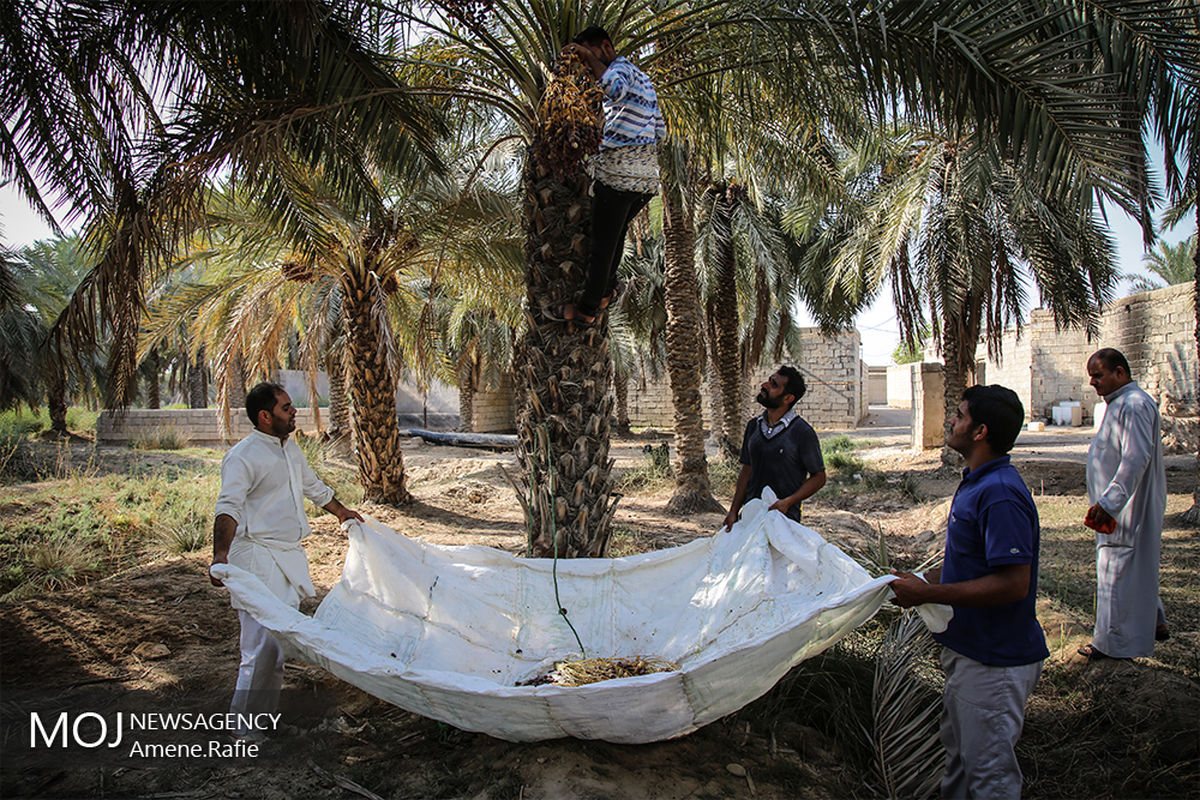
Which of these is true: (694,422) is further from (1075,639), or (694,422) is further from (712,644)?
(712,644)

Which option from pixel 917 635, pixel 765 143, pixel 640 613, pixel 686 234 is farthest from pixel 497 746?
pixel 686 234

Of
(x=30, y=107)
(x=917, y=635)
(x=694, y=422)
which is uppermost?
(x=30, y=107)

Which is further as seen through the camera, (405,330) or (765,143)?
(405,330)

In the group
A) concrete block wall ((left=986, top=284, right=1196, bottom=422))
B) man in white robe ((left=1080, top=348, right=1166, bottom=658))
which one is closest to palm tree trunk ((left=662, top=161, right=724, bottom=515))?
man in white robe ((left=1080, top=348, right=1166, bottom=658))

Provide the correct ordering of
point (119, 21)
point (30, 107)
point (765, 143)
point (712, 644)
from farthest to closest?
point (765, 143), point (30, 107), point (119, 21), point (712, 644)

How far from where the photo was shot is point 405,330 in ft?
37.3

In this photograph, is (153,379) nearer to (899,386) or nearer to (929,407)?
(929,407)

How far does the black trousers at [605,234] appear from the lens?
3688mm

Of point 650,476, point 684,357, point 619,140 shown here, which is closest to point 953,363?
point 684,357

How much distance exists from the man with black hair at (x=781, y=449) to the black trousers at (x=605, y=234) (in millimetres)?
1147

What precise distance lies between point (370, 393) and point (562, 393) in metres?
5.82

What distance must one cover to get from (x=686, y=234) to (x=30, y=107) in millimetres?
7760

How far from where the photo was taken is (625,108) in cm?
346

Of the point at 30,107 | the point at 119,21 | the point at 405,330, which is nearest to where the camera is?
the point at 119,21
